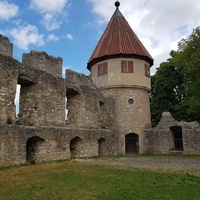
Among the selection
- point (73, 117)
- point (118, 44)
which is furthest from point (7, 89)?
point (118, 44)

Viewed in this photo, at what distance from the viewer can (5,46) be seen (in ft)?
47.4

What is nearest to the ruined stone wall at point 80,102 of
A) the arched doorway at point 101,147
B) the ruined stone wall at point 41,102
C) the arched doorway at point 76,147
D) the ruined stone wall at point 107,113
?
the arched doorway at point 76,147

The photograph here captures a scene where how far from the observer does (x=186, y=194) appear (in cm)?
699

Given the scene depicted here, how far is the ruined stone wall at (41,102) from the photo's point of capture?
Answer: 1550 cm

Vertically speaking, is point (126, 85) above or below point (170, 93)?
below

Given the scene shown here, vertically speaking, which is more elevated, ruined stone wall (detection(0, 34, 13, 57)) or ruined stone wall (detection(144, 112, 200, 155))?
ruined stone wall (detection(0, 34, 13, 57))

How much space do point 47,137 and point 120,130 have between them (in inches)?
395

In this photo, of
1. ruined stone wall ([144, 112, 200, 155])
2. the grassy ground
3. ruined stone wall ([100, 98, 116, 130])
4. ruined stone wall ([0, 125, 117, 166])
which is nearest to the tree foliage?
ruined stone wall ([144, 112, 200, 155])

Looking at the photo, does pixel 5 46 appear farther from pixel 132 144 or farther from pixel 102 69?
pixel 132 144

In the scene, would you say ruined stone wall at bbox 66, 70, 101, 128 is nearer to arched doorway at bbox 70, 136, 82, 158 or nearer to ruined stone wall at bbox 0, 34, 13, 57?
arched doorway at bbox 70, 136, 82, 158

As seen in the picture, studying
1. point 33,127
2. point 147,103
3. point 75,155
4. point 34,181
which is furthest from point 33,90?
point 147,103

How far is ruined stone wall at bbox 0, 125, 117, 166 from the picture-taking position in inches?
494

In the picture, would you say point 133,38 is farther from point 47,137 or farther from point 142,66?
point 47,137

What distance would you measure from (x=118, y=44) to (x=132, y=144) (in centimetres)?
948
